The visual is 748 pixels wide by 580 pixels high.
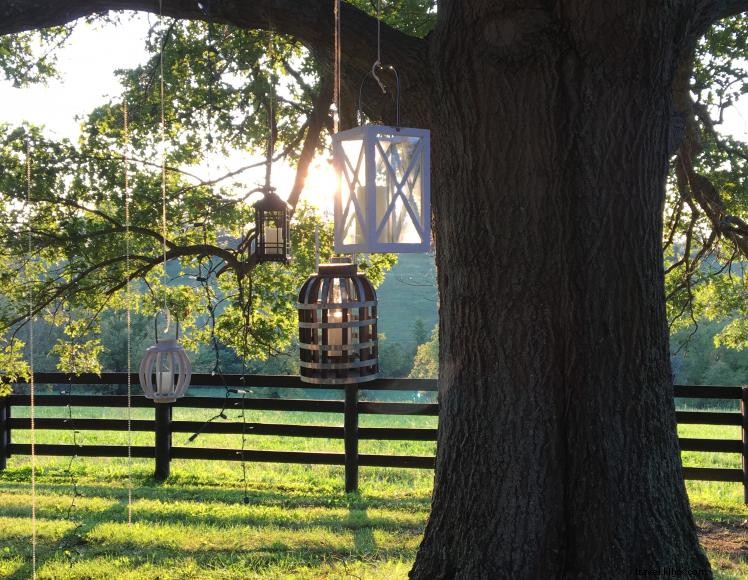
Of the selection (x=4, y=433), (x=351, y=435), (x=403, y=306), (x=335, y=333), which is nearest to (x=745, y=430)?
(x=351, y=435)

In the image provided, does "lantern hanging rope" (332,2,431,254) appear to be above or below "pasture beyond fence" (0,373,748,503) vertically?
above

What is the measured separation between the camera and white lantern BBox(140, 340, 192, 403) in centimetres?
438

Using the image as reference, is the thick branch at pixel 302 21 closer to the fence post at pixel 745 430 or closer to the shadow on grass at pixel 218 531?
the shadow on grass at pixel 218 531

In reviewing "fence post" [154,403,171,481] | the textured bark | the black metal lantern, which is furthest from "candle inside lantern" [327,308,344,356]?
"fence post" [154,403,171,481]

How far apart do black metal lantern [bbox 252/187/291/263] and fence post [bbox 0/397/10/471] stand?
494cm

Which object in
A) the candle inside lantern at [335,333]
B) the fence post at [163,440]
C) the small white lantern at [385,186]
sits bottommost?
the fence post at [163,440]

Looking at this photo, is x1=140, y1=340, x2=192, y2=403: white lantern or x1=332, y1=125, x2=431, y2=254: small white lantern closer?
x1=332, y1=125, x2=431, y2=254: small white lantern

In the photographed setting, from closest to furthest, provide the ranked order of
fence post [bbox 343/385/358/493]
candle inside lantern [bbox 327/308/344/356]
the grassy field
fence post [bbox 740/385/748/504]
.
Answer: candle inside lantern [bbox 327/308/344/356]
the grassy field
fence post [bbox 740/385/748/504]
fence post [bbox 343/385/358/493]

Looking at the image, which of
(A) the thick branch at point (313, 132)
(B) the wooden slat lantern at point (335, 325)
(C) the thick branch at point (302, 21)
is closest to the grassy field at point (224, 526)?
(B) the wooden slat lantern at point (335, 325)

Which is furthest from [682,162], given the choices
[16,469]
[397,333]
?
[397,333]

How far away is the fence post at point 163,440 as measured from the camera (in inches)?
341

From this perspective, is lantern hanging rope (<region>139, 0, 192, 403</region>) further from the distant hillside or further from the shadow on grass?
the distant hillside

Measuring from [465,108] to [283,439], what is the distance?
1399cm

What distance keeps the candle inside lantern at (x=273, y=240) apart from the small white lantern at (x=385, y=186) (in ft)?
8.33
